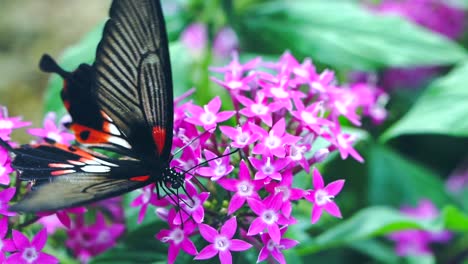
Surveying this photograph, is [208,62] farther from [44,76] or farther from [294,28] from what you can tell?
[44,76]

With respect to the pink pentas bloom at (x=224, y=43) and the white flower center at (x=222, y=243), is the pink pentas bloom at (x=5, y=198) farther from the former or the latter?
the pink pentas bloom at (x=224, y=43)

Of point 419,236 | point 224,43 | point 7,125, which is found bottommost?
point 419,236

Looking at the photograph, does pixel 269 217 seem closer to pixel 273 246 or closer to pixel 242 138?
pixel 273 246

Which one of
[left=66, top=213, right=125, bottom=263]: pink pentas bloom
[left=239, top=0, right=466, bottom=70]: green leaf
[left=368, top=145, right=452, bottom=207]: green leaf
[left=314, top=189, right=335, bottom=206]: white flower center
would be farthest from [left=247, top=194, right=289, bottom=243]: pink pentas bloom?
[left=368, top=145, right=452, bottom=207]: green leaf

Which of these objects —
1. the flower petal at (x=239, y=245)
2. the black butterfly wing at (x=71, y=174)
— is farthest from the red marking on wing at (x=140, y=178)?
the flower petal at (x=239, y=245)

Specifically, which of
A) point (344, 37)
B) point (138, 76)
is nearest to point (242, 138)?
point (138, 76)

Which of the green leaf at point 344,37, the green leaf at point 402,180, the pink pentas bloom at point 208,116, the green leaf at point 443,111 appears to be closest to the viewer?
the pink pentas bloom at point 208,116
